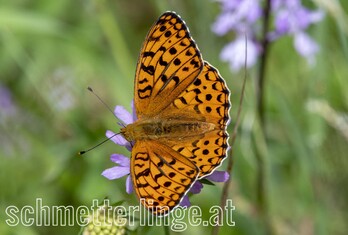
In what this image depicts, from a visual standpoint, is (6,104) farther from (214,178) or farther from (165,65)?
(214,178)

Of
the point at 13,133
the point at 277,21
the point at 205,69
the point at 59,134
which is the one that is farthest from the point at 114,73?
the point at 205,69

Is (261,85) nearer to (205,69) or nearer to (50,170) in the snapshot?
(205,69)

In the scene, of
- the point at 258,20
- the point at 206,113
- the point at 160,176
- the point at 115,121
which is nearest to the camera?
the point at 160,176

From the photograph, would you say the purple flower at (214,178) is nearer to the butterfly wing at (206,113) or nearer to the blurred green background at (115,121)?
the butterfly wing at (206,113)

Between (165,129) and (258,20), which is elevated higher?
(258,20)

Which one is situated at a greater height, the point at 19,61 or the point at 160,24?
the point at 19,61

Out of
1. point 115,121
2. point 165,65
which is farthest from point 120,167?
point 115,121

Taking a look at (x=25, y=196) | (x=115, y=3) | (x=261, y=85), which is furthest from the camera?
(x=115, y=3)
